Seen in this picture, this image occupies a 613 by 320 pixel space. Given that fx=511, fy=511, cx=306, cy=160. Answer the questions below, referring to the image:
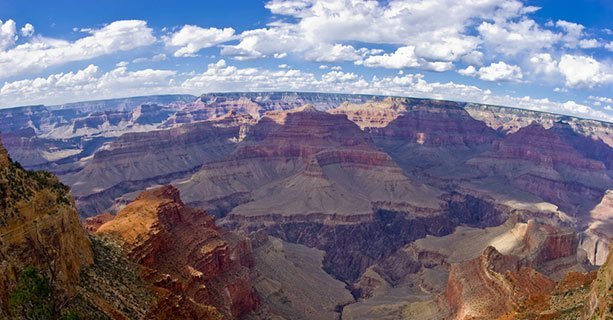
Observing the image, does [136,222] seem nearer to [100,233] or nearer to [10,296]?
[100,233]

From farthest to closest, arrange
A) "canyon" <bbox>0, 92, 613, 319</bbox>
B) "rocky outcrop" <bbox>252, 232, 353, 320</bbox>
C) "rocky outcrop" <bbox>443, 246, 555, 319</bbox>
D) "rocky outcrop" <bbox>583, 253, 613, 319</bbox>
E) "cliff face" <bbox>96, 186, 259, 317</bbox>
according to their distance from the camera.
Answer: "rocky outcrop" <bbox>252, 232, 353, 320</bbox> < "rocky outcrop" <bbox>443, 246, 555, 319</bbox> < "cliff face" <bbox>96, 186, 259, 317</bbox> < "canyon" <bbox>0, 92, 613, 319</bbox> < "rocky outcrop" <bbox>583, 253, 613, 319</bbox>

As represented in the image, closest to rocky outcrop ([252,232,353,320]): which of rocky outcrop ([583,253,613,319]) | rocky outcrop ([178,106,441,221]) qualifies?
rocky outcrop ([178,106,441,221])

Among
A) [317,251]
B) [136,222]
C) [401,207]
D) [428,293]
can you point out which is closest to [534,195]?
[401,207]

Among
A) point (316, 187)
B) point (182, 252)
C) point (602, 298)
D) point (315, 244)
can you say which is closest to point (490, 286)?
point (602, 298)

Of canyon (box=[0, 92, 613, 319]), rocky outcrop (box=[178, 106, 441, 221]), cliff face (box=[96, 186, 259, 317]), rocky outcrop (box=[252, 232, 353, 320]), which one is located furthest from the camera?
rocky outcrop (box=[178, 106, 441, 221])

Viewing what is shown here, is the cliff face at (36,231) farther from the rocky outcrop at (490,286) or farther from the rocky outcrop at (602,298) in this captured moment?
the rocky outcrop at (490,286)

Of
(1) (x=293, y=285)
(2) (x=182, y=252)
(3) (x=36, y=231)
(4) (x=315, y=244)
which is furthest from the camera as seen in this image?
(4) (x=315, y=244)

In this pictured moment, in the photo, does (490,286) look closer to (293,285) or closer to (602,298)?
(602,298)

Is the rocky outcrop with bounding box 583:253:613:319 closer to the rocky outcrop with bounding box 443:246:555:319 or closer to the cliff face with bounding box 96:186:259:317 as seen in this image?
the rocky outcrop with bounding box 443:246:555:319
